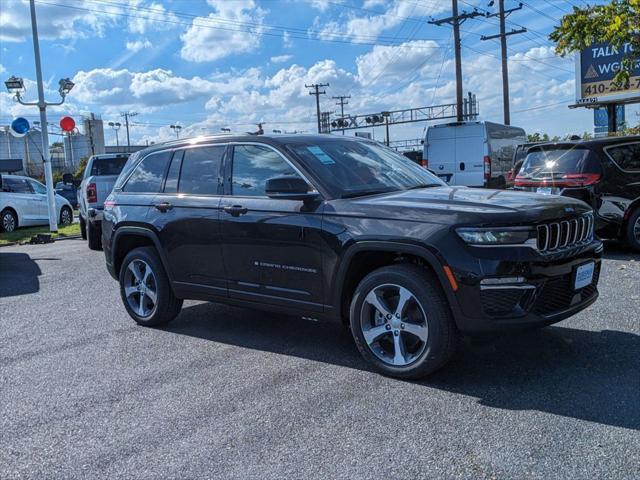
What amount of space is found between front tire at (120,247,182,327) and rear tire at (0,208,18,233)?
12679 mm

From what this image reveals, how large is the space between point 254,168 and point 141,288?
189 centimetres

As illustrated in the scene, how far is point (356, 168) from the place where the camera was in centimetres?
510

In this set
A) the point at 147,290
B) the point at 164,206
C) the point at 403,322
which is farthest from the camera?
the point at 147,290

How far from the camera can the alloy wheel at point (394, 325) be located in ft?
13.9

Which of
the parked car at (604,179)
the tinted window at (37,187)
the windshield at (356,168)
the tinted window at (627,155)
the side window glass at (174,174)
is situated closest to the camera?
the windshield at (356,168)

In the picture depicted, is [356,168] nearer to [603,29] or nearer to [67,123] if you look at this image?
[603,29]

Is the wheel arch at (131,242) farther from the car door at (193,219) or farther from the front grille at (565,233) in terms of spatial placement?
the front grille at (565,233)

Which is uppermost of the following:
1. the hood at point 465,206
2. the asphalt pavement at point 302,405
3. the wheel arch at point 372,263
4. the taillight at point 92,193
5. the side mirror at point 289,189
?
the taillight at point 92,193

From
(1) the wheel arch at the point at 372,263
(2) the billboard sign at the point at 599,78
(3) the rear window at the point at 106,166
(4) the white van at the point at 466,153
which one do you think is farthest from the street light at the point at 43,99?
(2) the billboard sign at the point at 599,78

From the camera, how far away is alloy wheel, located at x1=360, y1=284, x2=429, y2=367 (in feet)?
13.9

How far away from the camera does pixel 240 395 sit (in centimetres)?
418

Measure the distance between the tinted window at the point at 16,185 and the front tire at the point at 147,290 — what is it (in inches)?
517

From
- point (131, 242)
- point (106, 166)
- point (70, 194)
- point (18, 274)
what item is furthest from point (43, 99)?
point (70, 194)

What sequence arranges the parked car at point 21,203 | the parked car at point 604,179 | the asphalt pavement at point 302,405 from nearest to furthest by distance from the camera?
the asphalt pavement at point 302,405 < the parked car at point 604,179 < the parked car at point 21,203
